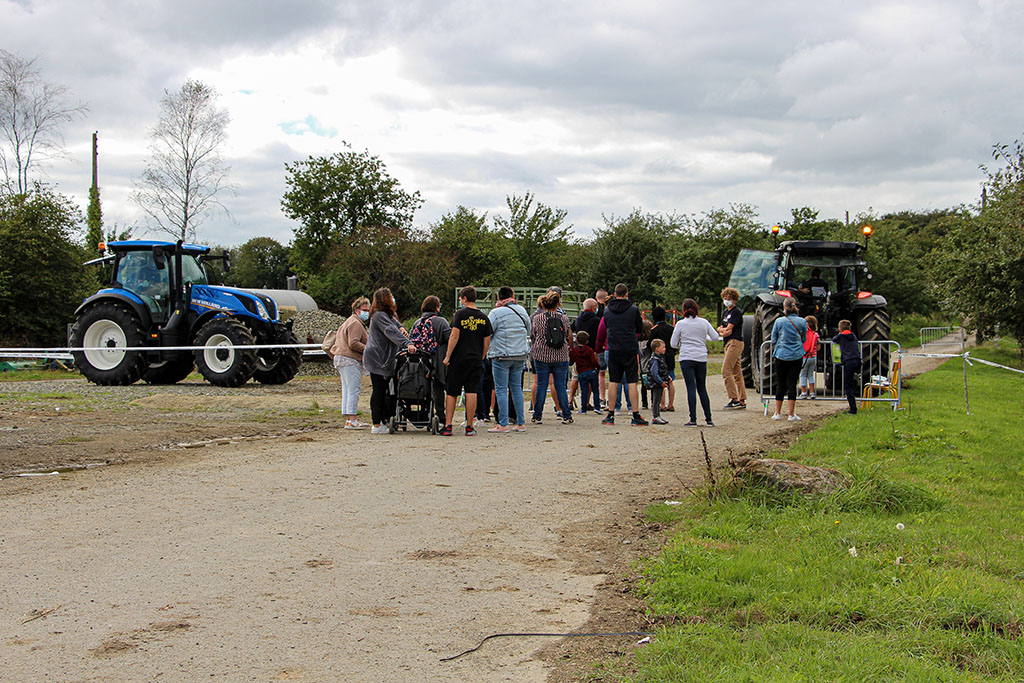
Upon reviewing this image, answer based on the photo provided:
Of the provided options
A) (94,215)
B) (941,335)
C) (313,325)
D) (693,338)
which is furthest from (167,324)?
(941,335)

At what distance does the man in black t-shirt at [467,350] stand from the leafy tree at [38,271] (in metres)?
25.4

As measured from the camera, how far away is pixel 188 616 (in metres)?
4.50

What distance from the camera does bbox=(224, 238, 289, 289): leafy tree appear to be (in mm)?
90062

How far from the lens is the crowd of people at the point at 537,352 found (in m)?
12.0

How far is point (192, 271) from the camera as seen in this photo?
791 inches

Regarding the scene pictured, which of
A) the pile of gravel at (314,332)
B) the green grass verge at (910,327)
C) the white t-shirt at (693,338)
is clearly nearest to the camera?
the white t-shirt at (693,338)

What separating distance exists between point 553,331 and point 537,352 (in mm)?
406

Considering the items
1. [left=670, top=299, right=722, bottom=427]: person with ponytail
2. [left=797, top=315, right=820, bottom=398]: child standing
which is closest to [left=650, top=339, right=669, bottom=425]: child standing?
[left=670, top=299, right=722, bottom=427]: person with ponytail

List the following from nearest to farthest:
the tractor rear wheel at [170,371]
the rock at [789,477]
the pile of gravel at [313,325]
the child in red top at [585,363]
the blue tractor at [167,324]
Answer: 1. the rock at [789,477]
2. the child in red top at [585,363]
3. the blue tractor at [167,324]
4. the tractor rear wheel at [170,371]
5. the pile of gravel at [313,325]

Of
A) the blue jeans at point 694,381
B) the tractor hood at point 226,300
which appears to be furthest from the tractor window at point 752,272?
the tractor hood at point 226,300

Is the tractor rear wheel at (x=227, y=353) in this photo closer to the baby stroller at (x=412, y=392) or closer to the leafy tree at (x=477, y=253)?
the baby stroller at (x=412, y=392)

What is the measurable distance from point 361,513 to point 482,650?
291 cm

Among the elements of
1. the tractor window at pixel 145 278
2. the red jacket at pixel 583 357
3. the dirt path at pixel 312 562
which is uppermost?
the tractor window at pixel 145 278

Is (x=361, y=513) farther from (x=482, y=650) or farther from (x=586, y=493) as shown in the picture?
(x=482, y=650)
